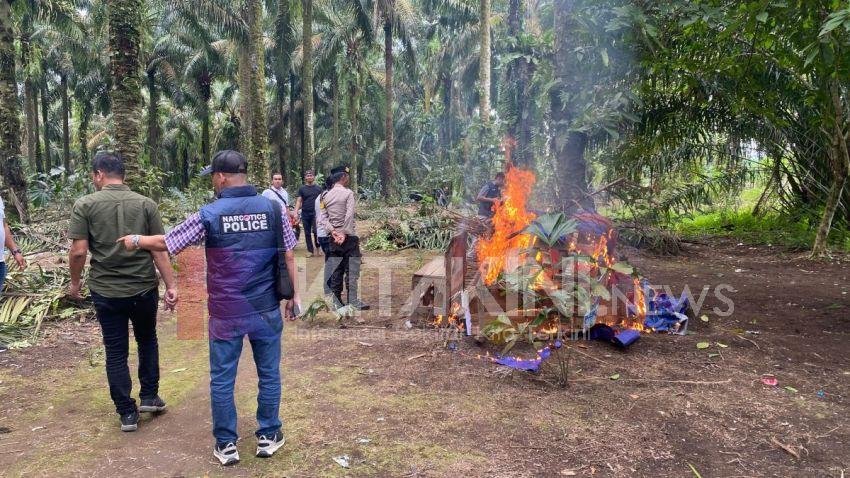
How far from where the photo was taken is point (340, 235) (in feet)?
22.0

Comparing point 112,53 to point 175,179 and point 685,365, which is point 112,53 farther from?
point 175,179

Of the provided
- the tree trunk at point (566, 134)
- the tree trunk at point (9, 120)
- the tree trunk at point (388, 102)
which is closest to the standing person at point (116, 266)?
the tree trunk at point (566, 134)

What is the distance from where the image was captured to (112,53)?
24.1 feet

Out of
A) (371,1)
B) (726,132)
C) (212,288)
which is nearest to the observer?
(212,288)

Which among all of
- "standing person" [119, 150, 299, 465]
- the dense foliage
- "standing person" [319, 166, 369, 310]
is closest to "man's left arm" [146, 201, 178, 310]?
"standing person" [119, 150, 299, 465]

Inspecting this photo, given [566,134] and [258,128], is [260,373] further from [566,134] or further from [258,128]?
[258,128]

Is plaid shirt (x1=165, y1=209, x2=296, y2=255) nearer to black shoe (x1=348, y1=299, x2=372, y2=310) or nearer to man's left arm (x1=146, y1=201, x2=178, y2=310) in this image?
man's left arm (x1=146, y1=201, x2=178, y2=310)

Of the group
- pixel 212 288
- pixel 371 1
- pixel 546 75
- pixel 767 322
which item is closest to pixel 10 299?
pixel 212 288

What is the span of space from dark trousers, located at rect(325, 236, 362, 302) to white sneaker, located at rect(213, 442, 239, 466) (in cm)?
361

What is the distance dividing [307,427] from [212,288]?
125 cm

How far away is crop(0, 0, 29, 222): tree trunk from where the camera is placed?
1149 centimetres

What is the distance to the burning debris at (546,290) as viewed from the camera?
16.5 ft

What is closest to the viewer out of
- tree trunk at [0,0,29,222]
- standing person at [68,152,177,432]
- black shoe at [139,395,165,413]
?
standing person at [68,152,177,432]

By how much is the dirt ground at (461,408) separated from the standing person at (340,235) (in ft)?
2.40
